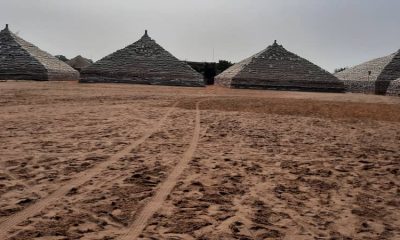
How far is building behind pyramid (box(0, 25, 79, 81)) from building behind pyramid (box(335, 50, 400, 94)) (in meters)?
28.2

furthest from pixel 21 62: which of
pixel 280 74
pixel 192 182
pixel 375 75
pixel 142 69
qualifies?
pixel 192 182

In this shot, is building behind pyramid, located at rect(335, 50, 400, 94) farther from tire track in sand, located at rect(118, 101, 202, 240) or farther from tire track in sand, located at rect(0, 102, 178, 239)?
tire track in sand, located at rect(0, 102, 178, 239)

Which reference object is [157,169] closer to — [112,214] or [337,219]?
[112,214]

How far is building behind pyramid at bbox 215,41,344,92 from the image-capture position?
3522 cm

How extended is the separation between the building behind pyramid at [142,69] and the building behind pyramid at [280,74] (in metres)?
4.04

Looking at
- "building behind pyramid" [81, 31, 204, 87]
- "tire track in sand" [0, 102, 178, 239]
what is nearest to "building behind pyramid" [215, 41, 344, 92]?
"building behind pyramid" [81, 31, 204, 87]

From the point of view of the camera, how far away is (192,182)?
4.79 meters

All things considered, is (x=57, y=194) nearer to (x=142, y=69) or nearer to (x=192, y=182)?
(x=192, y=182)

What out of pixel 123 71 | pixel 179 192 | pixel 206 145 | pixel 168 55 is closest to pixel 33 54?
pixel 123 71

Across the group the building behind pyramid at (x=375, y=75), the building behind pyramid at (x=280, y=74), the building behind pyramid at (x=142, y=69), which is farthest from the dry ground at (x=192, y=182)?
the building behind pyramid at (x=375, y=75)

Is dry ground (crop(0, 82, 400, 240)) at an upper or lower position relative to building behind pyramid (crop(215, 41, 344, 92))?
lower

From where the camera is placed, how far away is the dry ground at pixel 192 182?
3477mm

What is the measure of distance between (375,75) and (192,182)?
35.5m

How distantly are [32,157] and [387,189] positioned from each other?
4.72 meters
